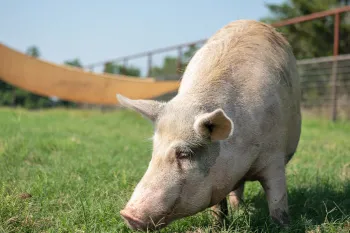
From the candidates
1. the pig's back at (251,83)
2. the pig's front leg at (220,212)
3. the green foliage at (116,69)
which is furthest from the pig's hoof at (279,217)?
the green foliage at (116,69)

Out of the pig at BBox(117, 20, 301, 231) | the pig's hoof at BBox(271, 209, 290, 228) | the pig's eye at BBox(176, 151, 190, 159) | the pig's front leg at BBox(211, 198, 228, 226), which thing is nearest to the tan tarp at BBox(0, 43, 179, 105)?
the pig at BBox(117, 20, 301, 231)

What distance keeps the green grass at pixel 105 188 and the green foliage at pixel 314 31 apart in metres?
9.83

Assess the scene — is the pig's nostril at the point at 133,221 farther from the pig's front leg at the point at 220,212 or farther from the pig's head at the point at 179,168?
the pig's front leg at the point at 220,212

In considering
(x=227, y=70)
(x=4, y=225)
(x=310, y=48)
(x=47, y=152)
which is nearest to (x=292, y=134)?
(x=227, y=70)

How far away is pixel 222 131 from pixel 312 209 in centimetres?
139

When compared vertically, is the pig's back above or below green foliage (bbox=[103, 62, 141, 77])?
above

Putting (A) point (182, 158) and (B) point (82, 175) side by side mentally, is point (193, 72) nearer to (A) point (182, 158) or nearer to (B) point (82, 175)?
(A) point (182, 158)

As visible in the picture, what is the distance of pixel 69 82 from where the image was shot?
13.9m

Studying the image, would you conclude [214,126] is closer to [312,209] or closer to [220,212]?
[220,212]

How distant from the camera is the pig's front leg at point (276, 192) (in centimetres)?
329

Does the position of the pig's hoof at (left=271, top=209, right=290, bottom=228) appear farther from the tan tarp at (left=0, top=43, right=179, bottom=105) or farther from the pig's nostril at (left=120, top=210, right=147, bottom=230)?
the tan tarp at (left=0, top=43, right=179, bottom=105)

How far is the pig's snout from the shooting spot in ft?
8.71

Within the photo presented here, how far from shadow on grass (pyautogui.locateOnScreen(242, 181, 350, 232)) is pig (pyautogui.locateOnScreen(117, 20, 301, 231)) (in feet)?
0.45

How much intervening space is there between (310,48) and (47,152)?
533 inches
